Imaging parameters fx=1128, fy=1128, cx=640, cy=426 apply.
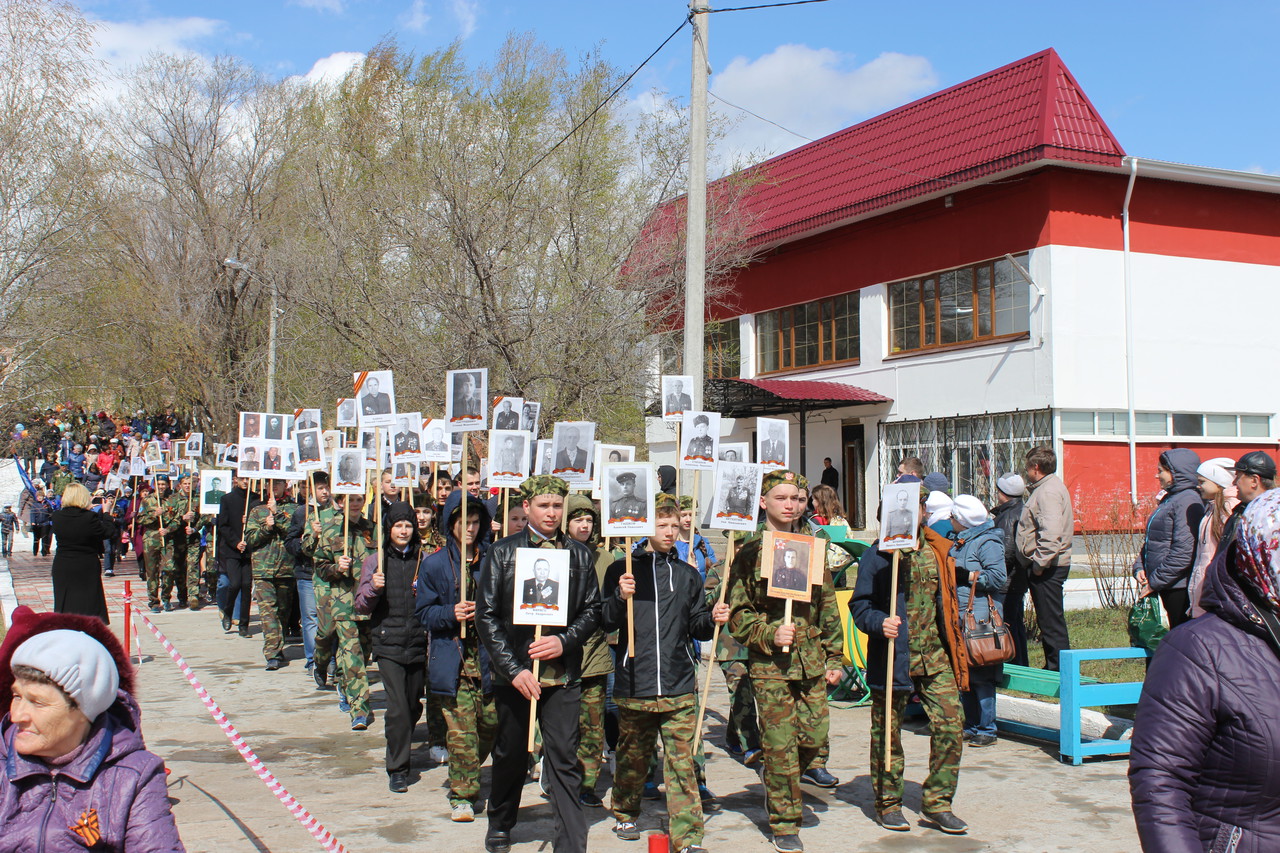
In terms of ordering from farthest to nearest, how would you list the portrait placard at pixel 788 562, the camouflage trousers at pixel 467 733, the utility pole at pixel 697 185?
the utility pole at pixel 697 185 < the camouflage trousers at pixel 467 733 < the portrait placard at pixel 788 562

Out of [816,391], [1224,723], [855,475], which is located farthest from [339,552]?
[855,475]

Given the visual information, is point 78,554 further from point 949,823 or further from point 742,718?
point 949,823

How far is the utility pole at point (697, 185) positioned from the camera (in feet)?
38.0

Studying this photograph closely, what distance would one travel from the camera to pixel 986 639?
7.59 m

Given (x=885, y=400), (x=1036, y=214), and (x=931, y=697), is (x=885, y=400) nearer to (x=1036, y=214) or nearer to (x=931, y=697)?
(x=1036, y=214)

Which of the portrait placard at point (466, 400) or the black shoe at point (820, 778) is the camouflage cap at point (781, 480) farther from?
the portrait placard at point (466, 400)

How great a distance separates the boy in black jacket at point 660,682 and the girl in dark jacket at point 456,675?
2.76 ft

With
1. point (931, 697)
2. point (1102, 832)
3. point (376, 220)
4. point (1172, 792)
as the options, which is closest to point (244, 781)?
point (931, 697)

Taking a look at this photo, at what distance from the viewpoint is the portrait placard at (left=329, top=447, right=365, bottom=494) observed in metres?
9.48

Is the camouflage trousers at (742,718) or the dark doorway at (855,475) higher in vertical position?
the dark doorway at (855,475)

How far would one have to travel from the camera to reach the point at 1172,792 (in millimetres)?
2449

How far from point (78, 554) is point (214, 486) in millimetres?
5032

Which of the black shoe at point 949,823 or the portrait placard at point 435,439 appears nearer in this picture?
the black shoe at point 949,823

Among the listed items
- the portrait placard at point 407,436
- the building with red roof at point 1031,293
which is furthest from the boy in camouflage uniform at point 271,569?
the building with red roof at point 1031,293
